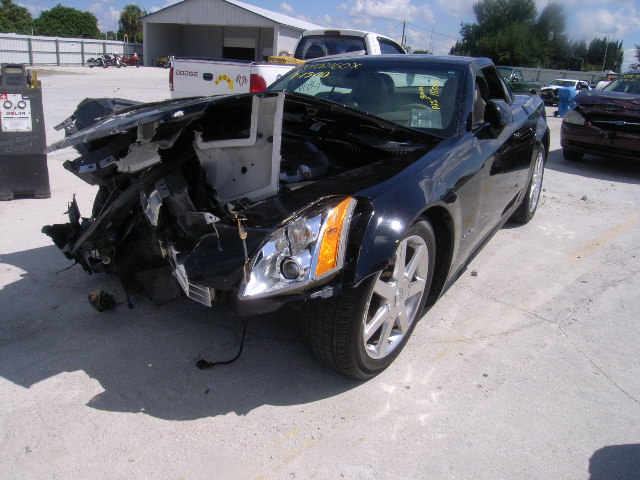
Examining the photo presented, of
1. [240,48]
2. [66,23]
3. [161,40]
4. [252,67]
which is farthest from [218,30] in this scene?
[66,23]

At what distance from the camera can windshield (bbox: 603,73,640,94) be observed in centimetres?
884

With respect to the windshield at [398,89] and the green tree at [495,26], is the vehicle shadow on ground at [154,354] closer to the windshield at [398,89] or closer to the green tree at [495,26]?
the windshield at [398,89]

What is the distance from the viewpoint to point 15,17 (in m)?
68.7

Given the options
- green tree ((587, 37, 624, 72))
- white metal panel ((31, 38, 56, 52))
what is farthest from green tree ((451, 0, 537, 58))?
white metal panel ((31, 38, 56, 52))

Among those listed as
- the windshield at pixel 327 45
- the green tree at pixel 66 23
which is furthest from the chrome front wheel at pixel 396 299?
the green tree at pixel 66 23

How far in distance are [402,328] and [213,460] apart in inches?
49.1

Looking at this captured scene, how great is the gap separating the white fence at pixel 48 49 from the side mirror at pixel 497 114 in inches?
1528

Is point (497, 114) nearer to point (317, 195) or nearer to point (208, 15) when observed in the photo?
point (317, 195)

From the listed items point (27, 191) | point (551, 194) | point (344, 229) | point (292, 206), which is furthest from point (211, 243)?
point (551, 194)

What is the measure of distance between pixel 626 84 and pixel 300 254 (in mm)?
9104

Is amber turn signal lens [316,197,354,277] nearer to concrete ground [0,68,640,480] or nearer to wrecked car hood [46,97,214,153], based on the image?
concrete ground [0,68,640,480]

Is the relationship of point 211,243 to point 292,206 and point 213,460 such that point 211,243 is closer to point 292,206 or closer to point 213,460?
point 292,206

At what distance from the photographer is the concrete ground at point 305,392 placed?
2252mm

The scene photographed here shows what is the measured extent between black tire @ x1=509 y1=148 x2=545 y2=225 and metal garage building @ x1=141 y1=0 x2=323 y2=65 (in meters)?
28.2
